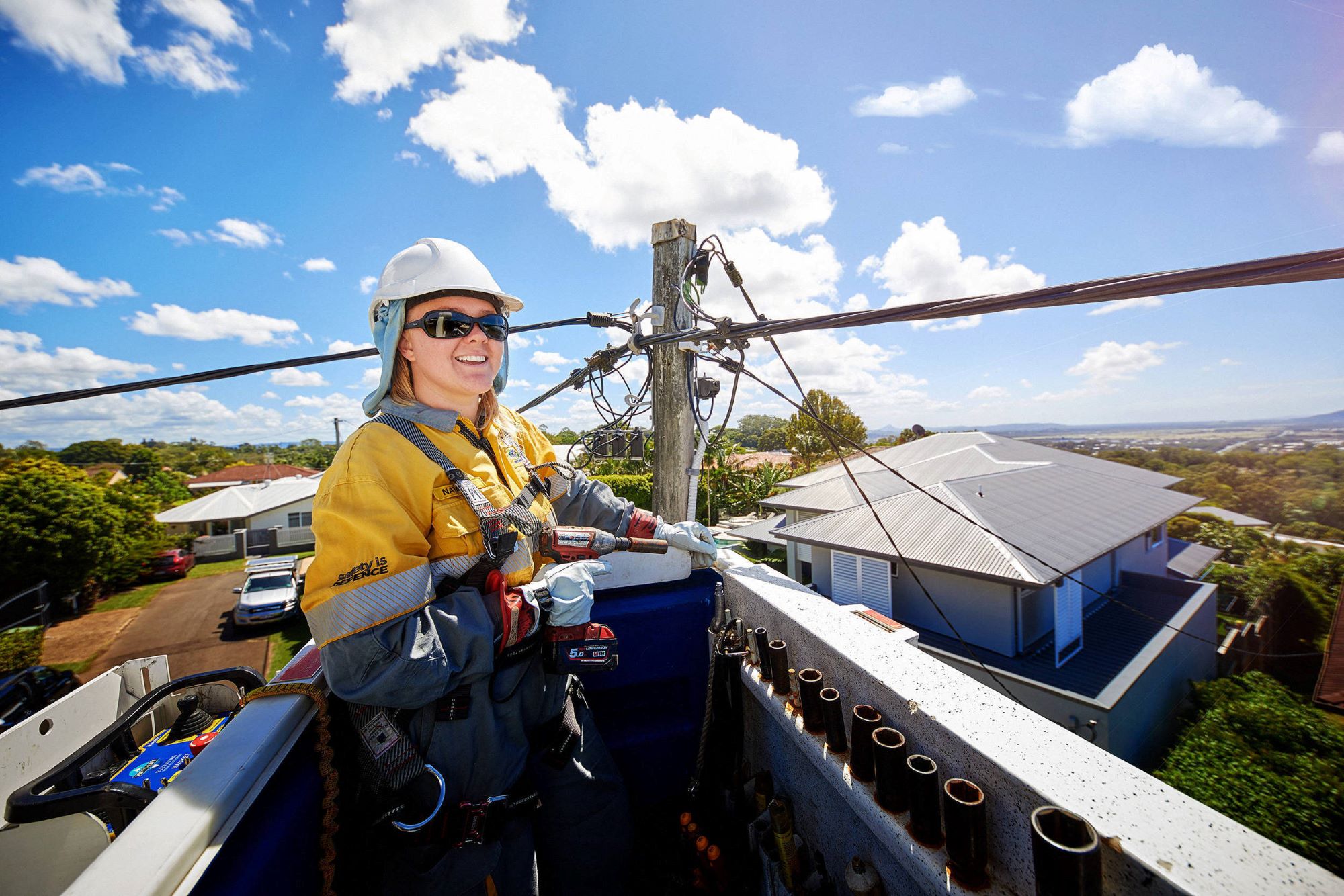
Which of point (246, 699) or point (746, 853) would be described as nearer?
point (246, 699)

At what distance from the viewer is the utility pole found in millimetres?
4238

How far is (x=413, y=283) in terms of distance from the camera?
1.87 metres

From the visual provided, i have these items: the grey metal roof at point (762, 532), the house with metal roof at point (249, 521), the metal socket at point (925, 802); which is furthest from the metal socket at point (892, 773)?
the house with metal roof at point (249, 521)

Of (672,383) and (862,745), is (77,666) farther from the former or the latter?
(862,745)

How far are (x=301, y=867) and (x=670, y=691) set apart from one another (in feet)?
5.46

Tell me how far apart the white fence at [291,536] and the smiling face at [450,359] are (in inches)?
1455

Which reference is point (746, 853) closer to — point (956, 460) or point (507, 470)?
point (507, 470)

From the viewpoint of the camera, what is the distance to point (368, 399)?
198 cm

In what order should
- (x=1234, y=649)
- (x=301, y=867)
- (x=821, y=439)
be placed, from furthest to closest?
(x=821, y=439) < (x=1234, y=649) < (x=301, y=867)

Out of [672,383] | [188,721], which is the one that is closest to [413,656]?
[188,721]

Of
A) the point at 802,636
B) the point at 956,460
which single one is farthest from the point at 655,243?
the point at 956,460

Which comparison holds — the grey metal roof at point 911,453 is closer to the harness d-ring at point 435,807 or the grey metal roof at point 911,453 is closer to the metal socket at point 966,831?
the metal socket at point 966,831

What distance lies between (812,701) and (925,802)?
56 cm

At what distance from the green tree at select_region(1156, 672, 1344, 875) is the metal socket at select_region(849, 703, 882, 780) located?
9.22m
